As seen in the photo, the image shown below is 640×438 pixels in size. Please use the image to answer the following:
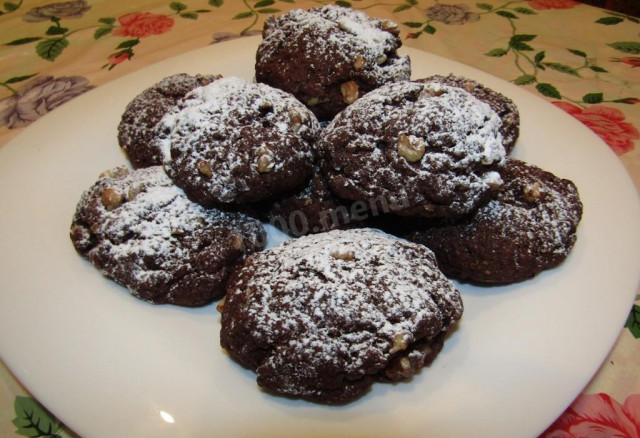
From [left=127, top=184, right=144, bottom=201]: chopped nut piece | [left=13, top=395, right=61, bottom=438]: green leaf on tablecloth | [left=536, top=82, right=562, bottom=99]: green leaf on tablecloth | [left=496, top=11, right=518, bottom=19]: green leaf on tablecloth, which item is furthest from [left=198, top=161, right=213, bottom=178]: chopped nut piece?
[left=496, top=11, right=518, bottom=19]: green leaf on tablecloth

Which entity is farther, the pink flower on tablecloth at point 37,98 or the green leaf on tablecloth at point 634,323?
the pink flower on tablecloth at point 37,98

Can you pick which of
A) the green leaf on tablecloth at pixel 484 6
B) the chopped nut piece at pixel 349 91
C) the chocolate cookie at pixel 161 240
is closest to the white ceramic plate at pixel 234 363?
the chocolate cookie at pixel 161 240

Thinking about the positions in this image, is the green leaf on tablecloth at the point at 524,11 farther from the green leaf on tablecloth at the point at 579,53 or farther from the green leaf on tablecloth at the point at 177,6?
the green leaf on tablecloth at the point at 177,6

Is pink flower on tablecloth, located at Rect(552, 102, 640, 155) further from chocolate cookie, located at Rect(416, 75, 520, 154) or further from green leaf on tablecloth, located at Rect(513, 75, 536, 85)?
chocolate cookie, located at Rect(416, 75, 520, 154)

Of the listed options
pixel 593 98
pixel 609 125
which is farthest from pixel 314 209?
pixel 593 98

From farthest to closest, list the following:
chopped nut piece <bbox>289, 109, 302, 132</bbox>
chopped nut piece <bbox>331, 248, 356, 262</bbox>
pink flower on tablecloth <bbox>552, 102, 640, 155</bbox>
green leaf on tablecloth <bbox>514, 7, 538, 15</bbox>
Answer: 1. green leaf on tablecloth <bbox>514, 7, 538, 15</bbox>
2. pink flower on tablecloth <bbox>552, 102, 640, 155</bbox>
3. chopped nut piece <bbox>289, 109, 302, 132</bbox>
4. chopped nut piece <bbox>331, 248, 356, 262</bbox>

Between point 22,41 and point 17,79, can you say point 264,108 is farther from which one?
point 22,41
